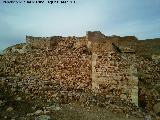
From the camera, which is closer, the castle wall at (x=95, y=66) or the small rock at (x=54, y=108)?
A: the small rock at (x=54, y=108)

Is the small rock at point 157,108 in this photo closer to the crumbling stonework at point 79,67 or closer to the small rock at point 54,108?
the crumbling stonework at point 79,67

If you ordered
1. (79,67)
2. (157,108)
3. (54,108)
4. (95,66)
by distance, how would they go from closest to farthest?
(54,108) → (157,108) → (95,66) → (79,67)

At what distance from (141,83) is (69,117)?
6005 millimetres

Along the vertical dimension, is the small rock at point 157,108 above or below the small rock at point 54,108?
below

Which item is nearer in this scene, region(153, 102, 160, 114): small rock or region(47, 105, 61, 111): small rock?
region(47, 105, 61, 111): small rock

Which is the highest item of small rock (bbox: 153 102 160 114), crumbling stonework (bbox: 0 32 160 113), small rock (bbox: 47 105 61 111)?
crumbling stonework (bbox: 0 32 160 113)

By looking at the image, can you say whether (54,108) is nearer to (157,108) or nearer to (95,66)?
(95,66)

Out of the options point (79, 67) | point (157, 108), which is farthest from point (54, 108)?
point (79, 67)

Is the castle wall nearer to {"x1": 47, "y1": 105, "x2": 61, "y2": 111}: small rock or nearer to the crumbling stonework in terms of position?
the crumbling stonework

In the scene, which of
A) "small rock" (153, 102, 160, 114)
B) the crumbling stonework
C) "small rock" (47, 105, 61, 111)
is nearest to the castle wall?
the crumbling stonework

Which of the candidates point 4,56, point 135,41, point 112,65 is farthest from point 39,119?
point 135,41

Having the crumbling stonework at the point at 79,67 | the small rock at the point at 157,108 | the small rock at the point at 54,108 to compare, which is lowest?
the small rock at the point at 157,108

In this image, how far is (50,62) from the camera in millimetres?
15188

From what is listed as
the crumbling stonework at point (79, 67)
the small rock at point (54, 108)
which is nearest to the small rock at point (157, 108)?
the crumbling stonework at point (79, 67)
